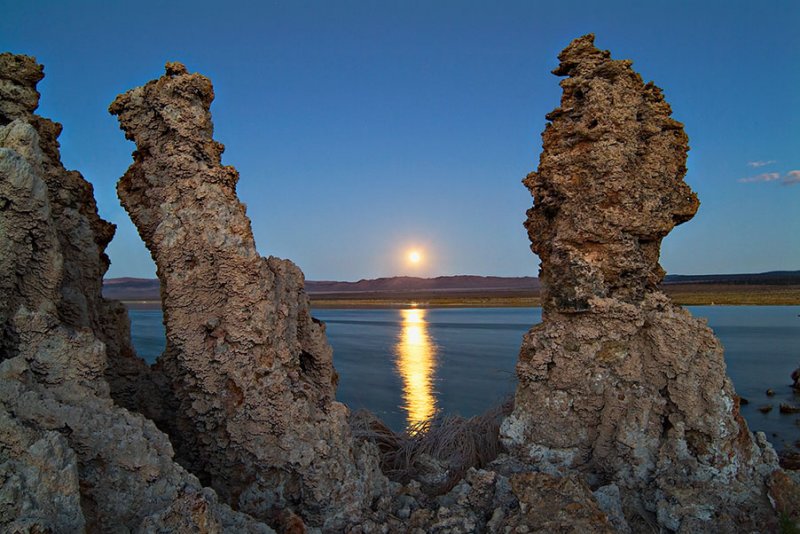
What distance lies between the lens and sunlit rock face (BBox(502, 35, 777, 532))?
175 inches

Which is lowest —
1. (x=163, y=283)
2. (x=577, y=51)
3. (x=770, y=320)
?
(x=770, y=320)

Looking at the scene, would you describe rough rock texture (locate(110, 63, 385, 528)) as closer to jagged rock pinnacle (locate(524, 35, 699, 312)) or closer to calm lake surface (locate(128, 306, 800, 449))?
jagged rock pinnacle (locate(524, 35, 699, 312))

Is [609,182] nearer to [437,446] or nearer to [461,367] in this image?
[437,446]

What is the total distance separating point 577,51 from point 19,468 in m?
4.78

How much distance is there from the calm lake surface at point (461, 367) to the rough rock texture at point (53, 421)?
225 inches

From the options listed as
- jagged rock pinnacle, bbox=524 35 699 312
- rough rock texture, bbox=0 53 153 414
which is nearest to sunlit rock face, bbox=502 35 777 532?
jagged rock pinnacle, bbox=524 35 699 312

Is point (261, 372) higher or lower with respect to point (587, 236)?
lower

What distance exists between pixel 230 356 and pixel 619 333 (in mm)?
2863

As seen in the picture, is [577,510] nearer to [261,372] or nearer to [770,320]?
[261,372]

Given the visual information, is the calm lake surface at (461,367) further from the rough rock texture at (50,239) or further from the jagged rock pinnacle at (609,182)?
the rough rock texture at (50,239)

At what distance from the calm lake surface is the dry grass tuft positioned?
5.25 feet

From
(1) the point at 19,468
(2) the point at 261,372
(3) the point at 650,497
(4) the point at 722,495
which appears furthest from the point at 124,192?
(4) the point at 722,495

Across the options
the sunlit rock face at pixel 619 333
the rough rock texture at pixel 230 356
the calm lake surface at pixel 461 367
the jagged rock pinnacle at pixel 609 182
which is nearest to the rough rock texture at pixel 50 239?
the rough rock texture at pixel 230 356

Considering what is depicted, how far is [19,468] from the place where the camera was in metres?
2.38
